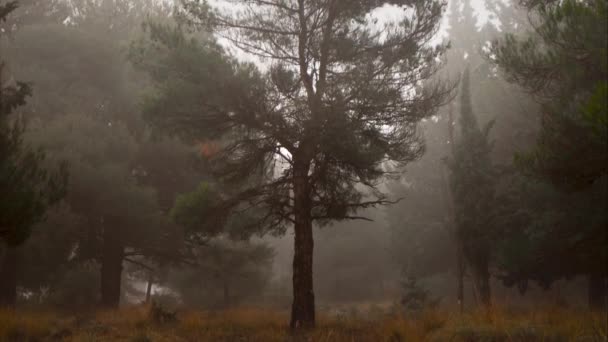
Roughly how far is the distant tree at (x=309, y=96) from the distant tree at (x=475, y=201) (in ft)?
29.7

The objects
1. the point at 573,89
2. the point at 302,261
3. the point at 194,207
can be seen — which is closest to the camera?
the point at 573,89

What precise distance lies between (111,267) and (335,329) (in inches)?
365

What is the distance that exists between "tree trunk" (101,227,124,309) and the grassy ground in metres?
3.91

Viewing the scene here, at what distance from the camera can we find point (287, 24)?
10719mm

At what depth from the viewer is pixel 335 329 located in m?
9.50

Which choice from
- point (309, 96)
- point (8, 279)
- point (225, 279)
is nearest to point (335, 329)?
point (309, 96)

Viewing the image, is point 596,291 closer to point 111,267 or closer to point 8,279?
point 111,267

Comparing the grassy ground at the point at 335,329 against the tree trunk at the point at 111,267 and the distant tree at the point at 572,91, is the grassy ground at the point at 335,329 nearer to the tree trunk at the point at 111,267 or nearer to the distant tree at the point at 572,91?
the distant tree at the point at 572,91

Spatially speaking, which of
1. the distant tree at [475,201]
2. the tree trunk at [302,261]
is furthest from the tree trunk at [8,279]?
the distant tree at [475,201]

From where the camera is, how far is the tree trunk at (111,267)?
14.7 meters

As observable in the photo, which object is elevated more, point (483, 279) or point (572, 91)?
point (572, 91)

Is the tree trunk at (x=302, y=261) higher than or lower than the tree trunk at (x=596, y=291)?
higher

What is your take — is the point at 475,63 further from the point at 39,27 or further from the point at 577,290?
the point at 39,27

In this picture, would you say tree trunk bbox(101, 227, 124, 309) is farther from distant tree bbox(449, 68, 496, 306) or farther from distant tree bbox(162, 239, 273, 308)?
distant tree bbox(449, 68, 496, 306)
